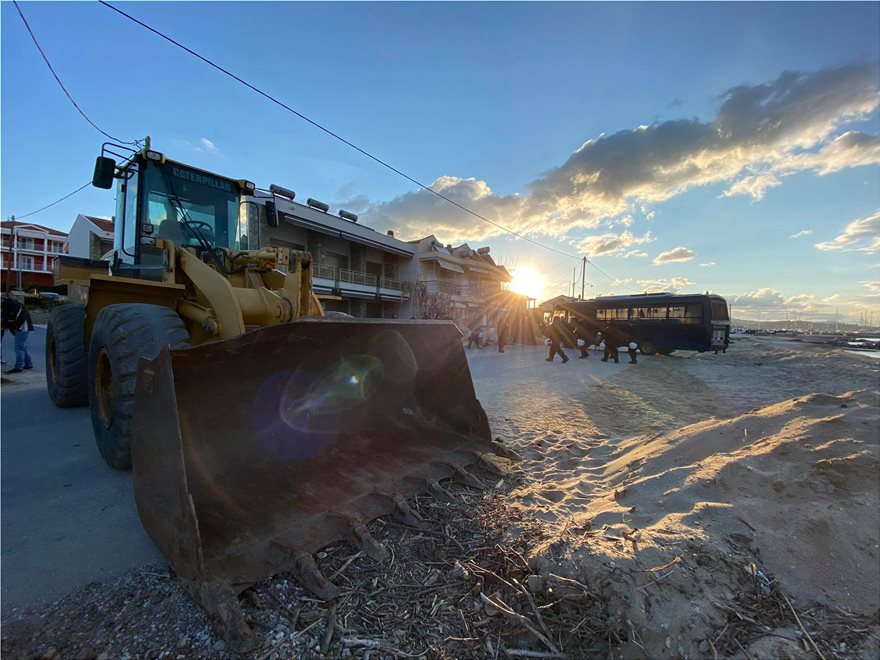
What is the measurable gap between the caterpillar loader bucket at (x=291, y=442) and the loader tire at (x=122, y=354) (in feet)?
2.10

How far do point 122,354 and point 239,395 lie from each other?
945 millimetres

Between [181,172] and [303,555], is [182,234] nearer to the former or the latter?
[181,172]

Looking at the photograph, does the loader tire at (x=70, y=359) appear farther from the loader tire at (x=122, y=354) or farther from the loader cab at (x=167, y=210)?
the loader tire at (x=122, y=354)

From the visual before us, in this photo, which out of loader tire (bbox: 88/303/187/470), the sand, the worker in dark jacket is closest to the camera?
the sand

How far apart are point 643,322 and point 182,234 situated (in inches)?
802

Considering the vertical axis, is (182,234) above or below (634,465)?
above

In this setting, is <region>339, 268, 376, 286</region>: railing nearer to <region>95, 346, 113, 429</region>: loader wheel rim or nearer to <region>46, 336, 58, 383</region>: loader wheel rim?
<region>46, 336, 58, 383</region>: loader wheel rim

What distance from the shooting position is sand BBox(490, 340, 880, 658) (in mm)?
1844

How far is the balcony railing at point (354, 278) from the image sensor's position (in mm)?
21359

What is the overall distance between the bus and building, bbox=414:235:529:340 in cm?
613

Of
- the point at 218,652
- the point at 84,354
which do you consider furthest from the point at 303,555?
the point at 84,354

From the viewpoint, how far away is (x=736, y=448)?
3.79 meters

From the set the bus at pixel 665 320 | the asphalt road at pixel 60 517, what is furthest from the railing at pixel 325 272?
the asphalt road at pixel 60 517

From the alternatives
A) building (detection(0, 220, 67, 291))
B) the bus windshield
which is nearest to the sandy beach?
the bus windshield
